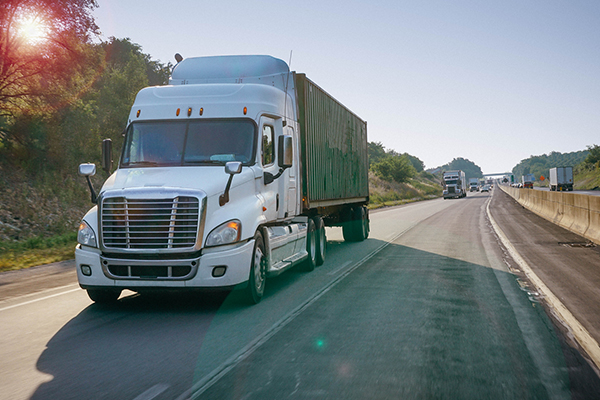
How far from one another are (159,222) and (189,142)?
1.69 m

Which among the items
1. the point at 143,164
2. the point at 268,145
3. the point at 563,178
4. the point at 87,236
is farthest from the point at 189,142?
the point at 563,178

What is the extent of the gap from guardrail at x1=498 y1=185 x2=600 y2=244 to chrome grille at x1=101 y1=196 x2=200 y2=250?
12793mm

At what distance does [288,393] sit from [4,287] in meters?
7.36

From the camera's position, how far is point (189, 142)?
8039 mm

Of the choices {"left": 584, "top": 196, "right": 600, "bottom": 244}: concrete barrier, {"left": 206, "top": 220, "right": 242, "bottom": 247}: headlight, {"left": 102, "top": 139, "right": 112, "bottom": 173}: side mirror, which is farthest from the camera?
{"left": 584, "top": 196, "right": 600, "bottom": 244}: concrete barrier

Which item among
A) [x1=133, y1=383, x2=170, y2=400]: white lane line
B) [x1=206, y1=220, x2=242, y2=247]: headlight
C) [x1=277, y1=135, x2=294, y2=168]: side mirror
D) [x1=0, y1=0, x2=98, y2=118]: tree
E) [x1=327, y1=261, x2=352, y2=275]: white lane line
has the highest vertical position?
[x1=0, y1=0, x2=98, y2=118]: tree

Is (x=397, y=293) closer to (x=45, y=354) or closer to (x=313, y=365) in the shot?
(x=313, y=365)

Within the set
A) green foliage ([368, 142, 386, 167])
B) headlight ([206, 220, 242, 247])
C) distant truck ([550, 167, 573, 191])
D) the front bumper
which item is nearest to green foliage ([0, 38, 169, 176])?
the front bumper

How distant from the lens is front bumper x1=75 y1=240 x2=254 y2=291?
679cm

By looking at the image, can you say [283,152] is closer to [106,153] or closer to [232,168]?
[232,168]

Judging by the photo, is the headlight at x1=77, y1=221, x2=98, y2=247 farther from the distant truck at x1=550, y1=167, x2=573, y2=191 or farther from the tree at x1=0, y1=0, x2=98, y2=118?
the distant truck at x1=550, y1=167, x2=573, y2=191

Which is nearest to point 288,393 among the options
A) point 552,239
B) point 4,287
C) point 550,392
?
point 550,392

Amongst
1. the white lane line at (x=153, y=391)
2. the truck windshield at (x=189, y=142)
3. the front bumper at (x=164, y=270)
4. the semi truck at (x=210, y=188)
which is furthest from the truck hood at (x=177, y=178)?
the white lane line at (x=153, y=391)

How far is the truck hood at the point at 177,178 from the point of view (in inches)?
276
